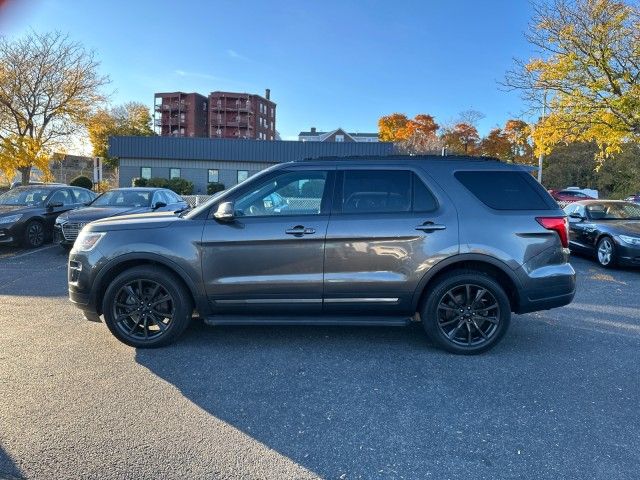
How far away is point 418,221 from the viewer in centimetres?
429

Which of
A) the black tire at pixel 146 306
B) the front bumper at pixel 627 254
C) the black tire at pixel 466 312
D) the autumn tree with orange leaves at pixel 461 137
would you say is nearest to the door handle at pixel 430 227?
the black tire at pixel 466 312

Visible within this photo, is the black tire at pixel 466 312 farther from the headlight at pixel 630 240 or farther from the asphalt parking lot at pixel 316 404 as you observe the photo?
the headlight at pixel 630 240

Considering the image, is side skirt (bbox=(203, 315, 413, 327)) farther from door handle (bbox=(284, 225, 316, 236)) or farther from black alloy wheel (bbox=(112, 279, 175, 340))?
door handle (bbox=(284, 225, 316, 236))

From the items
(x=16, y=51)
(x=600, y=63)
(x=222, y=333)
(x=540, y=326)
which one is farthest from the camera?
(x=16, y=51)

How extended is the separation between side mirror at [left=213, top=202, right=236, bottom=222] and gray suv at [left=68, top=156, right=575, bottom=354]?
1 cm

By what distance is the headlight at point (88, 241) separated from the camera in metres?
4.46

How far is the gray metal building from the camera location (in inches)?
1348

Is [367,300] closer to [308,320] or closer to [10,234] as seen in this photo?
[308,320]

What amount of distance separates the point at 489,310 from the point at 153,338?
3319 mm

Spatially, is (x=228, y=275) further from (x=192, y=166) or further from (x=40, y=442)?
(x=192, y=166)

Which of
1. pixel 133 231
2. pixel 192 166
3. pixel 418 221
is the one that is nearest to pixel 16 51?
pixel 192 166

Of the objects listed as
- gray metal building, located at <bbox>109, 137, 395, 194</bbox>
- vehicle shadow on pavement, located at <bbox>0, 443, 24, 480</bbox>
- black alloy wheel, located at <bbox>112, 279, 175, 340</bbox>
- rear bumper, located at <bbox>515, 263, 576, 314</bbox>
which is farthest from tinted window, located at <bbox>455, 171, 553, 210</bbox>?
gray metal building, located at <bbox>109, 137, 395, 194</bbox>

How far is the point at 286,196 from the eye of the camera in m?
4.47

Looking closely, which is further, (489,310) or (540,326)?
(540,326)
